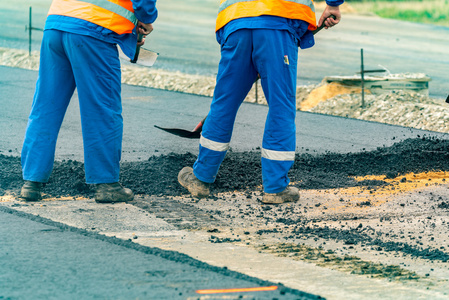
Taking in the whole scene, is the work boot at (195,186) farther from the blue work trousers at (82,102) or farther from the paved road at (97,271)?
the paved road at (97,271)

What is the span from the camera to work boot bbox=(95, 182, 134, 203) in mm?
5160

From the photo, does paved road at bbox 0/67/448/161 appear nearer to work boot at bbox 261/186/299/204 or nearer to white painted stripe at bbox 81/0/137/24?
work boot at bbox 261/186/299/204

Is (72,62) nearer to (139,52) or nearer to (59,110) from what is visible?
(59,110)

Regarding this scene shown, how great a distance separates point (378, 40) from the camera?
68.2 feet

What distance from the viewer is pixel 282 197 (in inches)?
212

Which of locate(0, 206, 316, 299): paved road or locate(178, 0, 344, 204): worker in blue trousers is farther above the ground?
locate(178, 0, 344, 204): worker in blue trousers

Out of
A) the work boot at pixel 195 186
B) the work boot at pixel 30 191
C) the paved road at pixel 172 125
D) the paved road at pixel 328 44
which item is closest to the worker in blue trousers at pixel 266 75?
the work boot at pixel 195 186

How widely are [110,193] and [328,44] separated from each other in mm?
15405

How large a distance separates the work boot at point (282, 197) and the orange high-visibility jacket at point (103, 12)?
1.64 m

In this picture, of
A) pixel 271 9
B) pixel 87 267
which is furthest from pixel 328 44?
pixel 87 267

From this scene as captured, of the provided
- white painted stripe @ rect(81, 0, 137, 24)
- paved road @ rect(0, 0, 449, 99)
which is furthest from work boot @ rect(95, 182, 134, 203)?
paved road @ rect(0, 0, 449, 99)

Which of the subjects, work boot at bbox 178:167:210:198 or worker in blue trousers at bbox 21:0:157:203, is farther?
work boot at bbox 178:167:210:198

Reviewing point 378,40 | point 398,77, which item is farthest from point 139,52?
point 378,40

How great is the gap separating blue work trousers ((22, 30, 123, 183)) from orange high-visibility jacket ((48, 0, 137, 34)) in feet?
0.45
